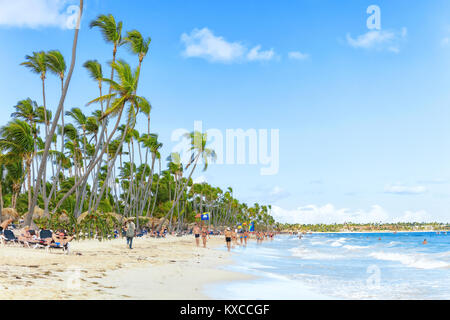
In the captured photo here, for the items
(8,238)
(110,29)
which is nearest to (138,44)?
(110,29)

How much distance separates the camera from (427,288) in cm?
1252

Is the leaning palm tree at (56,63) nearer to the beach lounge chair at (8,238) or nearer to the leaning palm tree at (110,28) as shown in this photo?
the leaning palm tree at (110,28)

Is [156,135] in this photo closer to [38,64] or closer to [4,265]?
[38,64]

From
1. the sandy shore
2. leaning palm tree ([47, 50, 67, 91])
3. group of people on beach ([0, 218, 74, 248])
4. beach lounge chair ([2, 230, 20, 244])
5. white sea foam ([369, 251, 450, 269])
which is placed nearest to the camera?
the sandy shore

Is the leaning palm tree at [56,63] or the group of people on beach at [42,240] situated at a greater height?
the leaning palm tree at [56,63]

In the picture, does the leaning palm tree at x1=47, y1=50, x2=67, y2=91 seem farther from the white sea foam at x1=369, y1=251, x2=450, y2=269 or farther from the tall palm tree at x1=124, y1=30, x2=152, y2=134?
the white sea foam at x1=369, y1=251, x2=450, y2=269

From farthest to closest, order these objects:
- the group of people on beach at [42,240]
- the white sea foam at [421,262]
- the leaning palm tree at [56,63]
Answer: the leaning palm tree at [56,63] → the white sea foam at [421,262] → the group of people on beach at [42,240]

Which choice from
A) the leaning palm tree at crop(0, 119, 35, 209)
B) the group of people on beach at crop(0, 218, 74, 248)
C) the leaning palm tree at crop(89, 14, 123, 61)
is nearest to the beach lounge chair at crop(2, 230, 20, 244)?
the group of people on beach at crop(0, 218, 74, 248)

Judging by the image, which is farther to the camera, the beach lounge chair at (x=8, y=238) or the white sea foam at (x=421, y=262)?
the white sea foam at (x=421, y=262)

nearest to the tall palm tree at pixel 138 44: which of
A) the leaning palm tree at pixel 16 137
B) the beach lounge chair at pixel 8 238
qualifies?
the leaning palm tree at pixel 16 137

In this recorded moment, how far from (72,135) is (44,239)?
22.4 m

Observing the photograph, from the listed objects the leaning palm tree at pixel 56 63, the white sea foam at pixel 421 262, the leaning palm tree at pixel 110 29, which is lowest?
the white sea foam at pixel 421 262

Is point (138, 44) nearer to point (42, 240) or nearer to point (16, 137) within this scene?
point (16, 137)
